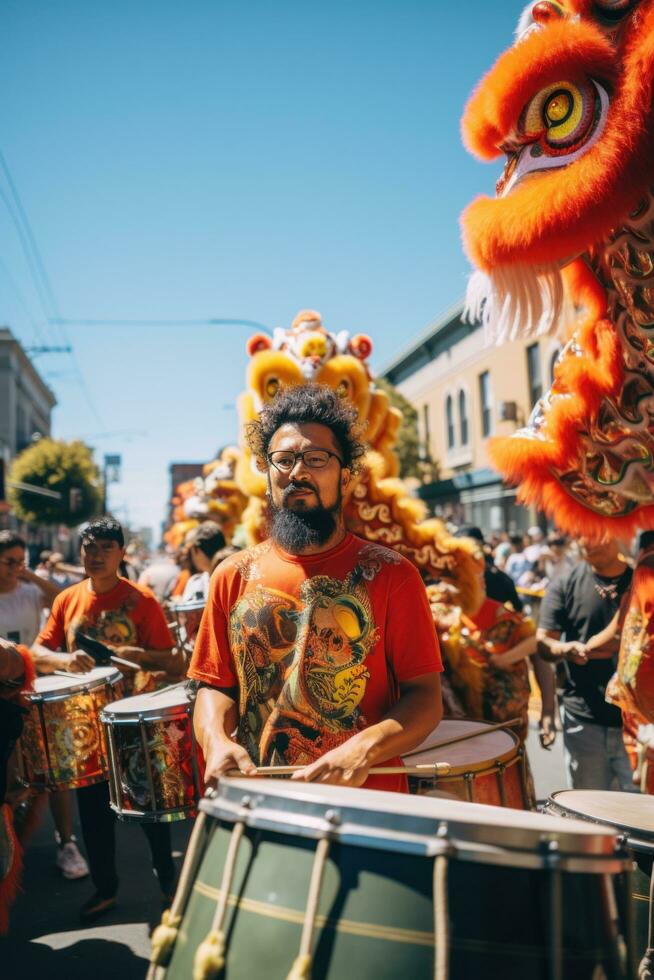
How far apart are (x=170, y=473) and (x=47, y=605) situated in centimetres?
5265

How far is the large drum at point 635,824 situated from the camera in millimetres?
2471

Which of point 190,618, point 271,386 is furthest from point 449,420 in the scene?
point 190,618

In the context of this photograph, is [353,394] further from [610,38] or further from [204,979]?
[204,979]

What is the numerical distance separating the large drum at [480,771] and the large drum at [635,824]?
1.50 feet

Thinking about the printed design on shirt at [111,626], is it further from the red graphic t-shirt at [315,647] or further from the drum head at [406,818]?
the drum head at [406,818]

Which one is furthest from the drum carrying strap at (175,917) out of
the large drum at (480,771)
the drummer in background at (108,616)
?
the drummer in background at (108,616)

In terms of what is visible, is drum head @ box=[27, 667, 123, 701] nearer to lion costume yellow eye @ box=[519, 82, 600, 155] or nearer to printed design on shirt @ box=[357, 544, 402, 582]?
printed design on shirt @ box=[357, 544, 402, 582]

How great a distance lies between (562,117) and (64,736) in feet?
11.5

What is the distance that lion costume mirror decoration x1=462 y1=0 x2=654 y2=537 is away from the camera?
309 cm

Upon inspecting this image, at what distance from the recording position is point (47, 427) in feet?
265

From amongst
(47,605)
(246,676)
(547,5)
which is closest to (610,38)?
(547,5)

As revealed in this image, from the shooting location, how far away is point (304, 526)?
104 inches

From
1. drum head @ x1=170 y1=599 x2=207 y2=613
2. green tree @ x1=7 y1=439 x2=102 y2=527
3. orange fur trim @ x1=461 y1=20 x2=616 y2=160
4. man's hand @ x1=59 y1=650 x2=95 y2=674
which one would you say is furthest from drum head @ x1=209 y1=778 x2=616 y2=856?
green tree @ x1=7 y1=439 x2=102 y2=527

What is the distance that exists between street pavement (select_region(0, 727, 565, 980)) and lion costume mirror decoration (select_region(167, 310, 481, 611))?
2323 mm
